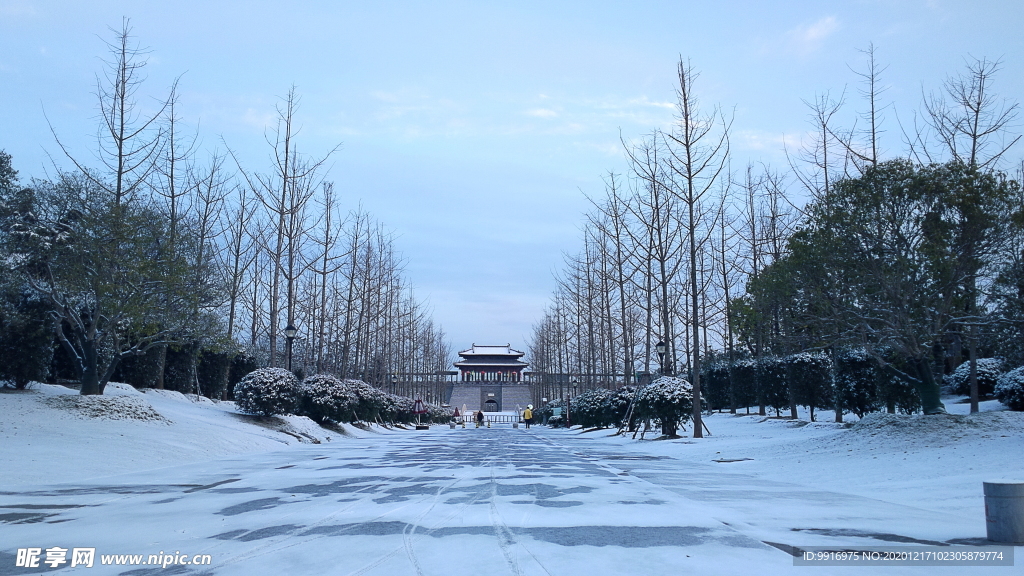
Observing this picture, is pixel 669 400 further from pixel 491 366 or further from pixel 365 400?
pixel 491 366

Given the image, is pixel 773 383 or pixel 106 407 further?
pixel 773 383

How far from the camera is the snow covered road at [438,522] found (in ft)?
17.2

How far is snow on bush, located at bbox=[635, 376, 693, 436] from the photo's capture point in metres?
22.2

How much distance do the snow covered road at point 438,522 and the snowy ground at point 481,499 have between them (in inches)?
1.3

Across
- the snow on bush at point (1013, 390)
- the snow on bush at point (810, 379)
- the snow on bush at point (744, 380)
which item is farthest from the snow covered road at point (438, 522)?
the snow on bush at point (744, 380)

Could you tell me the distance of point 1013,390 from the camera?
16.8 metres

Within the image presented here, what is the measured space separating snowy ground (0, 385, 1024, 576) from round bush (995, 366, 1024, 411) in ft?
16.1

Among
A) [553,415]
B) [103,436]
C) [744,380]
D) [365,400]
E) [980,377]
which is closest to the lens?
[103,436]

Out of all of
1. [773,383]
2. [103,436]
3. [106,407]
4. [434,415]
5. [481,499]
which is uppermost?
[773,383]

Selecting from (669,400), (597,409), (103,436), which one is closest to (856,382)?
(669,400)

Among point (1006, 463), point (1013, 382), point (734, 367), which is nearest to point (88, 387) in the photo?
point (1006, 463)

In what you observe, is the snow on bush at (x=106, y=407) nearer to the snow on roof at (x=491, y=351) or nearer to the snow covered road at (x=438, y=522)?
the snow covered road at (x=438, y=522)

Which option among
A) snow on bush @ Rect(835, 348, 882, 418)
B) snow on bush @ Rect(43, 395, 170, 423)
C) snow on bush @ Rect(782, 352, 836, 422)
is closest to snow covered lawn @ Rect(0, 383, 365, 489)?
snow on bush @ Rect(43, 395, 170, 423)

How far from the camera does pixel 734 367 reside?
113 feet
